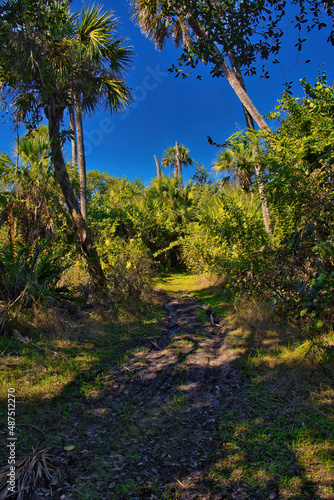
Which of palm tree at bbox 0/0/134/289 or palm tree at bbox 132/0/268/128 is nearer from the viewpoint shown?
palm tree at bbox 0/0/134/289

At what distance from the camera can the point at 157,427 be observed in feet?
8.87

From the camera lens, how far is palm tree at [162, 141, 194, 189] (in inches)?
1148

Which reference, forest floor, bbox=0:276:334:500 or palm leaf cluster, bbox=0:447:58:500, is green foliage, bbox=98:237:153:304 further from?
palm leaf cluster, bbox=0:447:58:500

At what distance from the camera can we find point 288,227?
4332 mm

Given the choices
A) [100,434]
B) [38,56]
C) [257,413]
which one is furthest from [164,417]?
[38,56]

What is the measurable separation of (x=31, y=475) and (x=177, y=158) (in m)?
29.0

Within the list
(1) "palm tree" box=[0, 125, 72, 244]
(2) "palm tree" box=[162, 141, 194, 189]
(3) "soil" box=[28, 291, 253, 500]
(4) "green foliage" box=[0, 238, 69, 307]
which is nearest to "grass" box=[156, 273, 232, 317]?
(3) "soil" box=[28, 291, 253, 500]

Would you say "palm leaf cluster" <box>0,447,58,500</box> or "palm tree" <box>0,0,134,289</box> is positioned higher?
"palm tree" <box>0,0,134,289</box>

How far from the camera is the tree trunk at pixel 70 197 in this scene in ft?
18.1

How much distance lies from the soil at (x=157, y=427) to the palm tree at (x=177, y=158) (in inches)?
1043

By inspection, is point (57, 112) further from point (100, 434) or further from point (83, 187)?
point (100, 434)

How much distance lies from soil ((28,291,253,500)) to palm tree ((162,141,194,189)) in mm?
26495

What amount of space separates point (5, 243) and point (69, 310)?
1713 mm

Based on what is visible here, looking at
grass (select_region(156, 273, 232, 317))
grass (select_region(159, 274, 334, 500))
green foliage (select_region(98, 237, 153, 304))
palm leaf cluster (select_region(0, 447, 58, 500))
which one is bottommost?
grass (select_region(159, 274, 334, 500))
